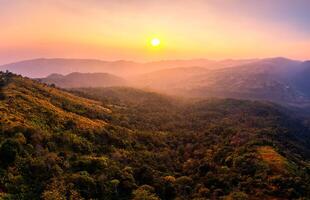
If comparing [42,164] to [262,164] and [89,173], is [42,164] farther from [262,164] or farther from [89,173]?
[262,164]

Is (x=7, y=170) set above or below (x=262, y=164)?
above

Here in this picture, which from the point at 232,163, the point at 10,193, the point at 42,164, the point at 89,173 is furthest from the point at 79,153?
the point at 232,163

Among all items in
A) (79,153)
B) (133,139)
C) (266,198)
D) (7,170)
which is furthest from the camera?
(133,139)

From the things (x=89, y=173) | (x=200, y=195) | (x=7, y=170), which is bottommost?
(x=200, y=195)

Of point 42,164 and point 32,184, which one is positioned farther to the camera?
point 42,164

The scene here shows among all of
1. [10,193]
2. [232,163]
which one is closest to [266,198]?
[232,163]

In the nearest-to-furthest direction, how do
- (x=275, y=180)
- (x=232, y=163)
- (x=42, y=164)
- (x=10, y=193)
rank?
(x=10, y=193) → (x=42, y=164) → (x=275, y=180) → (x=232, y=163)

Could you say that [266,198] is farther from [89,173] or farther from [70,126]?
[70,126]

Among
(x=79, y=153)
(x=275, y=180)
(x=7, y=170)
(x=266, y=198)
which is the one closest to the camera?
(x=7, y=170)

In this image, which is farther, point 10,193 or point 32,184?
point 32,184
